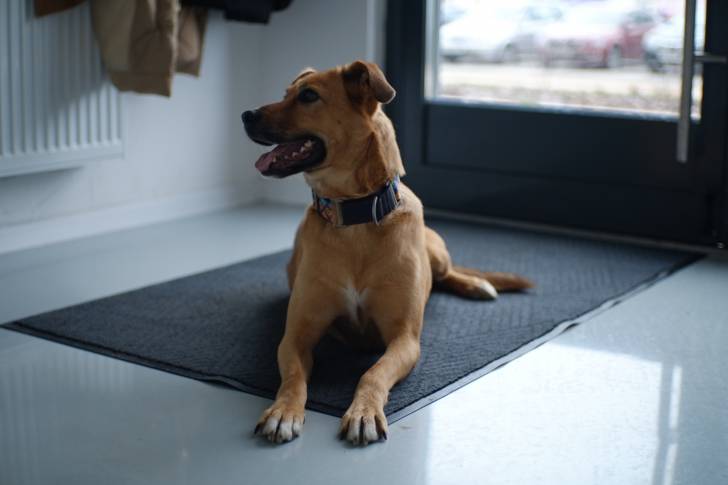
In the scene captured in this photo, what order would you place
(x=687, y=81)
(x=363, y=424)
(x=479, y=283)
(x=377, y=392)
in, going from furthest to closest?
(x=687, y=81)
(x=479, y=283)
(x=377, y=392)
(x=363, y=424)

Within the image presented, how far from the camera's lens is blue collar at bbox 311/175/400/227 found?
7.53 feet

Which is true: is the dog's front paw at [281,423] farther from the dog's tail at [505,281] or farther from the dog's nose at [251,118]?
the dog's tail at [505,281]

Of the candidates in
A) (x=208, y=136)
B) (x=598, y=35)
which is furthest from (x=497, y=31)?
(x=208, y=136)

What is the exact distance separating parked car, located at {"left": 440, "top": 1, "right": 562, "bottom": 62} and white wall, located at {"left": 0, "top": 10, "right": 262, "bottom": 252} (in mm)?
825

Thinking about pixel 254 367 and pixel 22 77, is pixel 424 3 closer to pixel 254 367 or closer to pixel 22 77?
pixel 22 77

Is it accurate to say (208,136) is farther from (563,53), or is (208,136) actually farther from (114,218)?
(563,53)

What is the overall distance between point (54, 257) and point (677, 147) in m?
2.01

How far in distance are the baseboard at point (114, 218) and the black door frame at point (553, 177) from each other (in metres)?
0.75

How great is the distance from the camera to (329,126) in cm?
224

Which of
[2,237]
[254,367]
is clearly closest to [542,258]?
[254,367]

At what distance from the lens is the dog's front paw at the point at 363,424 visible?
1.94 meters

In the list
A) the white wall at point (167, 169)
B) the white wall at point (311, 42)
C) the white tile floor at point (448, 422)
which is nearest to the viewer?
the white tile floor at point (448, 422)

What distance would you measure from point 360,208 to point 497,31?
1.90 meters

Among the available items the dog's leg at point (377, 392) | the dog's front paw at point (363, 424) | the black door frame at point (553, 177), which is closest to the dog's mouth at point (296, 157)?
the dog's leg at point (377, 392)
